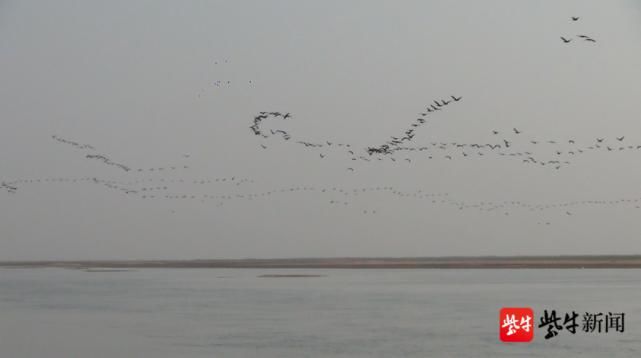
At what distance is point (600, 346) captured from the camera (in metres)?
44.5

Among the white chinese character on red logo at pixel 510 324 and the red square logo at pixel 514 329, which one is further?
the red square logo at pixel 514 329

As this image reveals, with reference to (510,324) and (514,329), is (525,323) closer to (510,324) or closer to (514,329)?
(514,329)

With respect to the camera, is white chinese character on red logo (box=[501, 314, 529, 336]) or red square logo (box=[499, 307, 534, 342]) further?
red square logo (box=[499, 307, 534, 342])

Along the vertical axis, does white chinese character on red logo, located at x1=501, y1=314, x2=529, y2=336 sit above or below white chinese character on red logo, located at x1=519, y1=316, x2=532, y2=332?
below

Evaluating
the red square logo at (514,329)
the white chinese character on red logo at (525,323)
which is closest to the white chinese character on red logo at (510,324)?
the red square logo at (514,329)

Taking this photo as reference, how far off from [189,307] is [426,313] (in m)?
17.5

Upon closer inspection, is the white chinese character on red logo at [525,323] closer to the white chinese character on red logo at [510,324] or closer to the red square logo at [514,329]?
the red square logo at [514,329]

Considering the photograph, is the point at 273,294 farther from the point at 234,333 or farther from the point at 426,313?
the point at 234,333

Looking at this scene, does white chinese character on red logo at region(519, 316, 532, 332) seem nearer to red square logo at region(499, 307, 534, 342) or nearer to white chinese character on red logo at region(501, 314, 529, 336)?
red square logo at region(499, 307, 534, 342)

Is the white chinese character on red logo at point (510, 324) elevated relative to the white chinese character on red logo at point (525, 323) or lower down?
lower down

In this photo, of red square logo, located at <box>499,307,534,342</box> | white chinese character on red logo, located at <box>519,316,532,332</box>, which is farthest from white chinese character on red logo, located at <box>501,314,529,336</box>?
white chinese character on red logo, located at <box>519,316,532,332</box>

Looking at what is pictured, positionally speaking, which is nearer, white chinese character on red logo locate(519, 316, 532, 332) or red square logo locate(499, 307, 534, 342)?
red square logo locate(499, 307, 534, 342)

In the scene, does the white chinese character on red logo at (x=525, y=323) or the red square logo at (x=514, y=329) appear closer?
the red square logo at (x=514, y=329)

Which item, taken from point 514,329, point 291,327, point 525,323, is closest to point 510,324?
point 514,329
